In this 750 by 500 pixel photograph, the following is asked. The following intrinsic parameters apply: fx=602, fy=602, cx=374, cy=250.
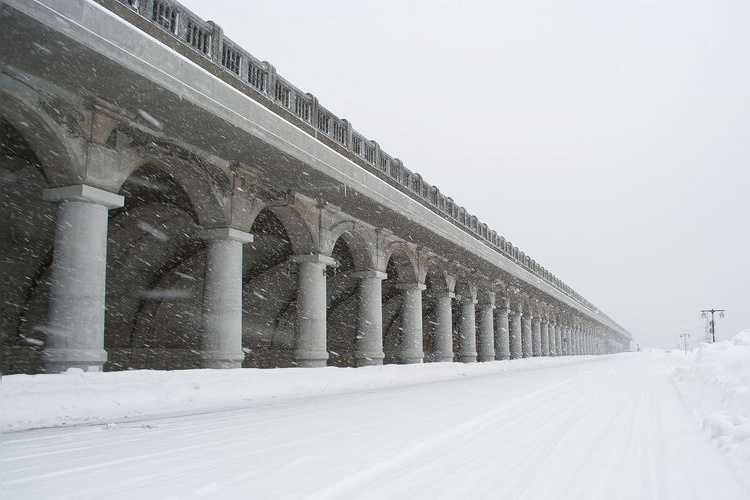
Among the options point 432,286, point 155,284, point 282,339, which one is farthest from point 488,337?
point 155,284

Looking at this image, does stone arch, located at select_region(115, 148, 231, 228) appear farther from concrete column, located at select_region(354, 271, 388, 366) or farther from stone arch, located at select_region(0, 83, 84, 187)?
concrete column, located at select_region(354, 271, 388, 366)

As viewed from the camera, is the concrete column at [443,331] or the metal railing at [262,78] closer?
the metal railing at [262,78]

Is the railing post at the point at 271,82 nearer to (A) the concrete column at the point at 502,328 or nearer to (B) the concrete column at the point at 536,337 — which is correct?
(A) the concrete column at the point at 502,328

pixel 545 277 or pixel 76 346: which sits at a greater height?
pixel 545 277

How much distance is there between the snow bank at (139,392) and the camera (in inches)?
306

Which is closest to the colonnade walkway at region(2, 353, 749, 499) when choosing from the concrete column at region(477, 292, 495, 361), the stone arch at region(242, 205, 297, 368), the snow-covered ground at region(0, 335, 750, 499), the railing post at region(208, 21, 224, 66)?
the snow-covered ground at region(0, 335, 750, 499)

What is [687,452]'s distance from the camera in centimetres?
564

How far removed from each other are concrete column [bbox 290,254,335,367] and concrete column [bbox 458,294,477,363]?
17.2 m

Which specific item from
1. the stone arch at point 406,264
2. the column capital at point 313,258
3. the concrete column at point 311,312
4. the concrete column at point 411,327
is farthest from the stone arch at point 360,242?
the concrete column at point 411,327

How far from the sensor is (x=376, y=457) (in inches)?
210

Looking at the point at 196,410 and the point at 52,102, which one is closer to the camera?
the point at 196,410

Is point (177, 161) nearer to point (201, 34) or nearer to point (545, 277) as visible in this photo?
point (201, 34)

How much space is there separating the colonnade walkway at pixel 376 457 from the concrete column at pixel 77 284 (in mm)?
3472

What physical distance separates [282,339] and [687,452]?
28565 millimetres
